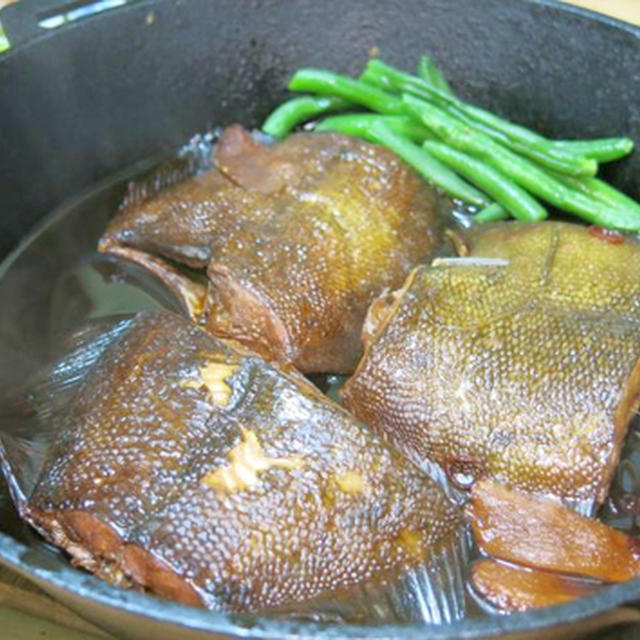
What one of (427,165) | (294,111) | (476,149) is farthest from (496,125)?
(294,111)

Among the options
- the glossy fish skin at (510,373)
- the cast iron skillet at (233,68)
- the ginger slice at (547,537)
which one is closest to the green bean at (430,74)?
the cast iron skillet at (233,68)

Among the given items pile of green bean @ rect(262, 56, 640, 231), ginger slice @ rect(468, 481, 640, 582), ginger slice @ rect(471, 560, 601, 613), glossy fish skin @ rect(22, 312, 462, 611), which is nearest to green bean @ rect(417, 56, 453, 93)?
pile of green bean @ rect(262, 56, 640, 231)

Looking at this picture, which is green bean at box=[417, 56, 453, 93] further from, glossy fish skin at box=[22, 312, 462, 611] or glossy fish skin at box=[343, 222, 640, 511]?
glossy fish skin at box=[22, 312, 462, 611]

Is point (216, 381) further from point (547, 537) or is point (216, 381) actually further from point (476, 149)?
point (476, 149)

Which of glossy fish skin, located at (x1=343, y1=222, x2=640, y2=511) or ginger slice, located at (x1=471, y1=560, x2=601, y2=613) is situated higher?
glossy fish skin, located at (x1=343, y1=222, x2=640, y2=511)

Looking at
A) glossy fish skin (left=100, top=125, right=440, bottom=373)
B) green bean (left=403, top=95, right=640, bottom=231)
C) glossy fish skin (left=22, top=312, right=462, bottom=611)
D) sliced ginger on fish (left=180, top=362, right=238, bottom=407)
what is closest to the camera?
glossy fish skin (left=22, top=312, right=462, bottom=611)

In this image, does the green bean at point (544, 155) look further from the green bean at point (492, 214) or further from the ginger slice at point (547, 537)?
the ginger slice at point (547, 537)

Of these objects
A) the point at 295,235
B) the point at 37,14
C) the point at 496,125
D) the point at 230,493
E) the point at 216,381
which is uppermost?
the point at 37,14
